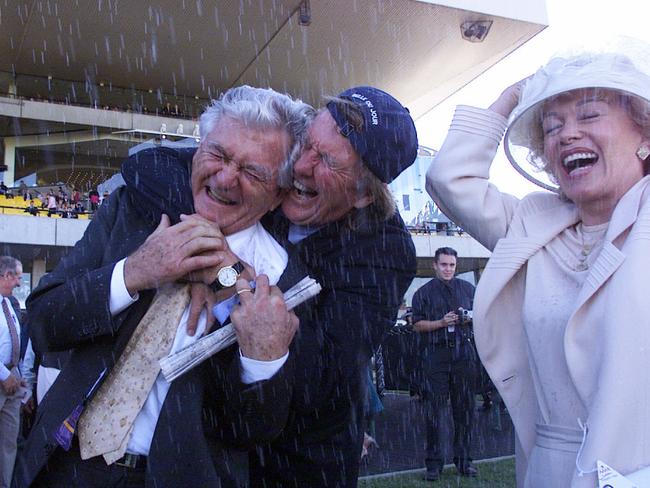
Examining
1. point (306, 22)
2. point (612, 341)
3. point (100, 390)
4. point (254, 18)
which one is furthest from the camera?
point (254, 18)

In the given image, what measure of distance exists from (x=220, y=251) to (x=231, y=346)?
0.89 feet

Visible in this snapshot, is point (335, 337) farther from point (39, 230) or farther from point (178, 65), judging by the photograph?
point (178, 65)

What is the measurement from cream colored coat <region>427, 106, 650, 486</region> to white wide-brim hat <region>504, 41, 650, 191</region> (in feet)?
0.26

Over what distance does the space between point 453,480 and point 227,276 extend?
527 centimetres

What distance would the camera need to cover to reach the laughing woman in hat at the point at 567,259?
1.45 metres

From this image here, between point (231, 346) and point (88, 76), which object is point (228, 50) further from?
point (231, 346)

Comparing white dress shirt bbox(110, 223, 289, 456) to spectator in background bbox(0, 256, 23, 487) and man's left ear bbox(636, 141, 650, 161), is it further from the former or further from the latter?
spectator in background bbox(0, 256, 23, 487)

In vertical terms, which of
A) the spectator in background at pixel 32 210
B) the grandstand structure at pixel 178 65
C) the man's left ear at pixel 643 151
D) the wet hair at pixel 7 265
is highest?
the grandstand structure at pixel 178 65

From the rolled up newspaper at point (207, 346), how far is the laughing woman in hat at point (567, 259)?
22.3 inches

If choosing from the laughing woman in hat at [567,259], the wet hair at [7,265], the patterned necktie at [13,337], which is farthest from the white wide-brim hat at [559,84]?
the wet hair at [7,265]

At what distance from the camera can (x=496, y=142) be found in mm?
2111

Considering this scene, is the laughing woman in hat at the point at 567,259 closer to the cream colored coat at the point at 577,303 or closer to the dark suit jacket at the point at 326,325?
the cream colored coat at the point at 577,303

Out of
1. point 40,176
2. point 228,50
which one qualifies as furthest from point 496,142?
point 40,176

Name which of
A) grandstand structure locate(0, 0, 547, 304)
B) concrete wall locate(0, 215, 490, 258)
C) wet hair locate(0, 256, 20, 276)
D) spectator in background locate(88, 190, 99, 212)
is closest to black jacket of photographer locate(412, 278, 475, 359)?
wet hair locate(0, 256, 20, 276)
